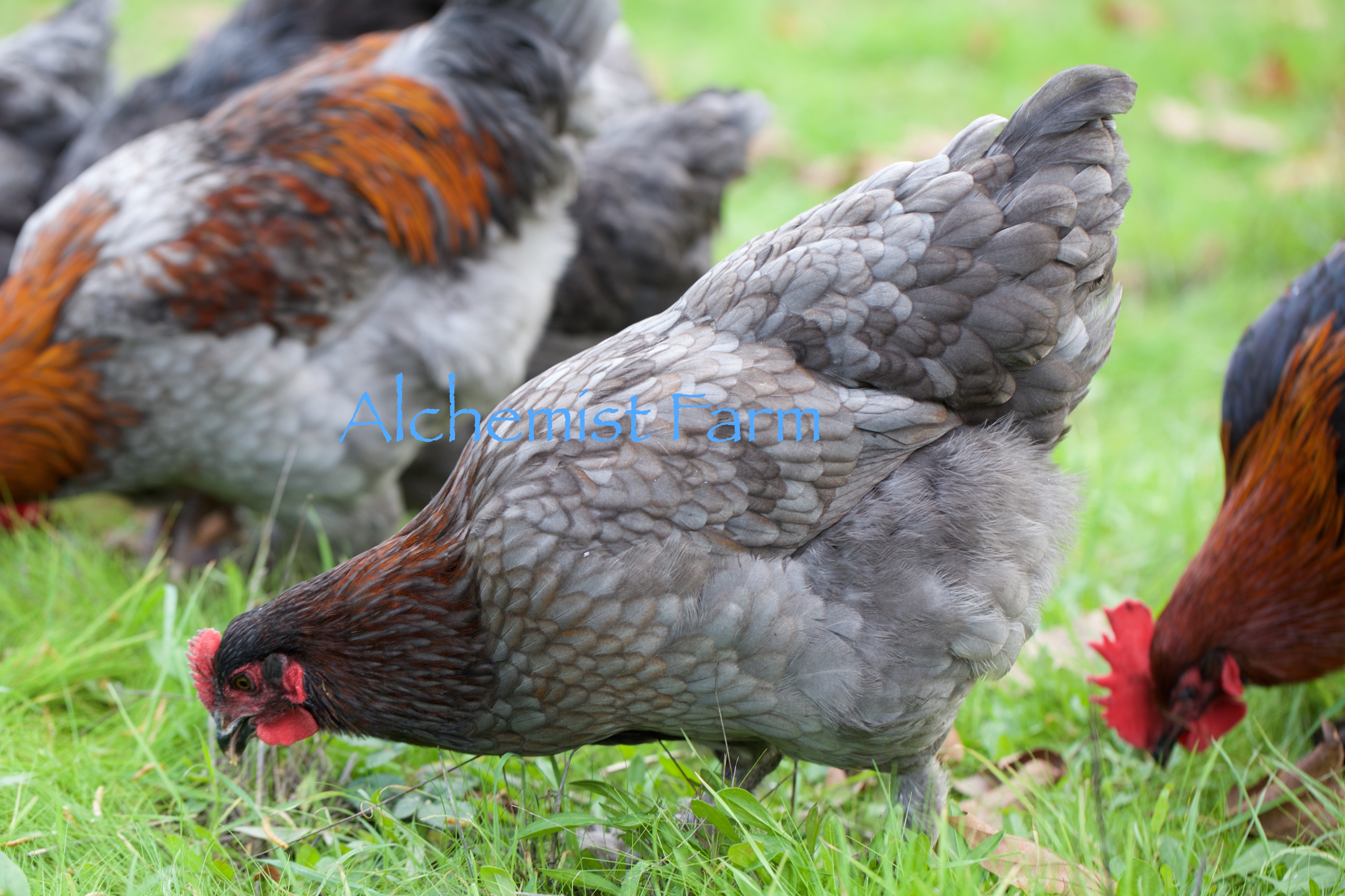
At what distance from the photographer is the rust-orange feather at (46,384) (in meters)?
3.15

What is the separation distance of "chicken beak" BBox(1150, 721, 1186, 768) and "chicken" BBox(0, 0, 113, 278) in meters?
4.46

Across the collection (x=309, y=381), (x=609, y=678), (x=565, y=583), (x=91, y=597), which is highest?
(x=565, y=583)

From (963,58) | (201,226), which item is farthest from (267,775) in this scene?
(963,58)

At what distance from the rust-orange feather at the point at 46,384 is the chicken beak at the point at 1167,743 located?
9.95ft

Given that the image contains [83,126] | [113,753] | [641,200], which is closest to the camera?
[113,753]

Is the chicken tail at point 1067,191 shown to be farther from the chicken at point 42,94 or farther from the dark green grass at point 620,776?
the chicken at point 42,94

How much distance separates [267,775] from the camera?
2.38 meters

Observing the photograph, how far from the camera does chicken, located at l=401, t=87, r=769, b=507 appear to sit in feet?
13.1

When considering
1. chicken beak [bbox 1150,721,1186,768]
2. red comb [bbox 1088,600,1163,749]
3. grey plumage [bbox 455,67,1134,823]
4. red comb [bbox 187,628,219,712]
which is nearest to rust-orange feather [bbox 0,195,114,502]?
red comb [bbox 187,628,219,712]

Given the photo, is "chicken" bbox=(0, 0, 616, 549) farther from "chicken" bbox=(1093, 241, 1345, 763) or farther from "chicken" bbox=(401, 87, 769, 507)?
"chicken" bbox=(1093, 241, 1345, 763)

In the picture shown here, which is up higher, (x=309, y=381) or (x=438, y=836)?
(x=309, y=381)

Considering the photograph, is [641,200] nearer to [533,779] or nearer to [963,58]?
[533,779]

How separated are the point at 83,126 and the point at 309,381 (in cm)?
249

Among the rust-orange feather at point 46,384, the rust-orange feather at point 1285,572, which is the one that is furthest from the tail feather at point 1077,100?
the rust-orange feather at point 46,384
